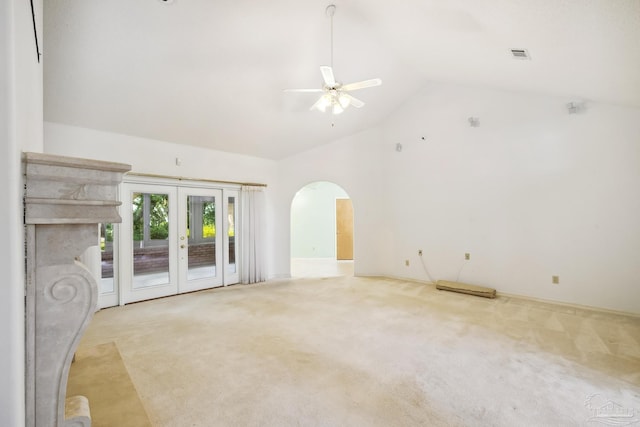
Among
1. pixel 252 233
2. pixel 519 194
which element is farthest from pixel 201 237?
pixel 519 194

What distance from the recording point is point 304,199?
378 inches

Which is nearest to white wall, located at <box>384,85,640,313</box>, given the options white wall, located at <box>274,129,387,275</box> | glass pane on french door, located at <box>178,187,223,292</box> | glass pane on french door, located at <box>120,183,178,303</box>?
white wall, located at <box>274,129,387,275</box>

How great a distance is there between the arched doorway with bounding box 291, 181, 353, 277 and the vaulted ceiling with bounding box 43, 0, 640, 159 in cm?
446

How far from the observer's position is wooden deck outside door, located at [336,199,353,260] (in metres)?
9.00

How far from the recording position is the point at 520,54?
334 cm

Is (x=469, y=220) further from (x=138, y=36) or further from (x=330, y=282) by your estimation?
(x=138, y=36)

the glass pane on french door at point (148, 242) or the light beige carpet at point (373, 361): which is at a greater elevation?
the glass pane on french door at point (148, 242)

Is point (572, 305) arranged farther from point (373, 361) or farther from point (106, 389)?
point (106, 389)

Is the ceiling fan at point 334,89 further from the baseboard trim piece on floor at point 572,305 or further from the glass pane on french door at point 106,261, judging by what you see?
the baseboard trim piece on floor at point 572,305

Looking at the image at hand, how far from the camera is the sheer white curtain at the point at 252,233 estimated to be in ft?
19.1

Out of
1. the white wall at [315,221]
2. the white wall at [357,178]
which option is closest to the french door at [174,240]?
the white wall at [357,178]

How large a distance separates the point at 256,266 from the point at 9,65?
17.4 ft

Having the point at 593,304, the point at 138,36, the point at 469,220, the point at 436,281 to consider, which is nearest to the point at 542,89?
the point at 469,220

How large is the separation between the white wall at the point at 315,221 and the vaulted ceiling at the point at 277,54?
4.55 metres
